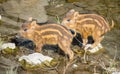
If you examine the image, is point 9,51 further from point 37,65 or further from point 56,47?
point 56,47

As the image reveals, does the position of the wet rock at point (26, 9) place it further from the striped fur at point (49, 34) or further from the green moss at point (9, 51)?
the striped fur at point (49, 34)

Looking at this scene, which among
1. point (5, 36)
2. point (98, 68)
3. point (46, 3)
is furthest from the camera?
point (46, 3)

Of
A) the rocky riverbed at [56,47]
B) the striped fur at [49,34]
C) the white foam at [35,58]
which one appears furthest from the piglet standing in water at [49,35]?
the rocky riverbed at [56,47]

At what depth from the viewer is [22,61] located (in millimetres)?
8711

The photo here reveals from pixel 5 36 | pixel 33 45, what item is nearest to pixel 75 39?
pixel 33 45

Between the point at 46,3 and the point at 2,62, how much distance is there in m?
4.37

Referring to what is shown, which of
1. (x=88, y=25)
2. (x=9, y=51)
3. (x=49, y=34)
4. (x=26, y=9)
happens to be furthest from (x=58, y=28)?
(x=26, y=9)

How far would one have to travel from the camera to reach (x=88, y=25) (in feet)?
30.4

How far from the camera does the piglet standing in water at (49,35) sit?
8672mm

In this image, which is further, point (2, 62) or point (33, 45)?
point (33, 45)

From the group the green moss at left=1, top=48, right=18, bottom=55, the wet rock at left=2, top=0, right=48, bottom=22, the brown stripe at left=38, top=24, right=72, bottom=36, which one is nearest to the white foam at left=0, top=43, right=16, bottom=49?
the green moss at left=1, top=48, right=18, bottom=55

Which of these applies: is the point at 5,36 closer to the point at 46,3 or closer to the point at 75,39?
the point at 75,39

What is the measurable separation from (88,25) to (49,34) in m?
0.97

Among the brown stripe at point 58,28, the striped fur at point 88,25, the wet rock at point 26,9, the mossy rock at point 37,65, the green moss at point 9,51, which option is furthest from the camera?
the wet rock at point 26,9
